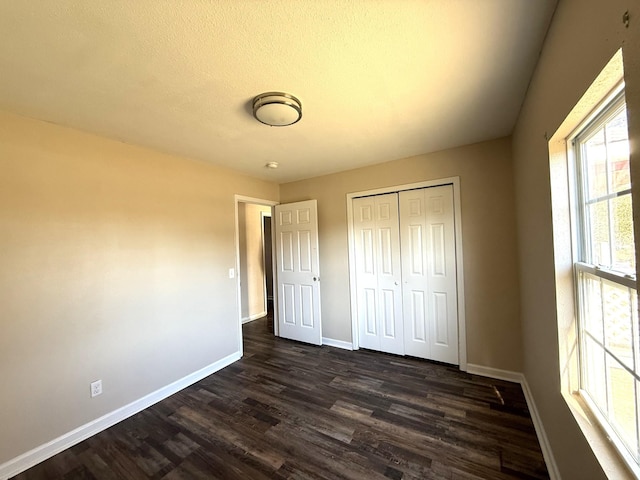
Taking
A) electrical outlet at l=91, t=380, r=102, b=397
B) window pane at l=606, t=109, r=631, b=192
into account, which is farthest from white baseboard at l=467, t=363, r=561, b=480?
electrical outlet at l=91, t=380, r=102, b=397

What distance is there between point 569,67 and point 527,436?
2240mm

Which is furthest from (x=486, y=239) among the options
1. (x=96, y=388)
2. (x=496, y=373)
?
(x=96, y=388)

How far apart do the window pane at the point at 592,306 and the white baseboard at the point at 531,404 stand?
866 mm

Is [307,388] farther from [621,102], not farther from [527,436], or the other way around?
[621,102]

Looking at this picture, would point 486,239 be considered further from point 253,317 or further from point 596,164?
point 253,317

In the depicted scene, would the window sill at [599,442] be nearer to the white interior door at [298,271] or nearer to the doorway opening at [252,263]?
the white interior door at [298,271]

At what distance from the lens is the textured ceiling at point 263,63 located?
1077mm

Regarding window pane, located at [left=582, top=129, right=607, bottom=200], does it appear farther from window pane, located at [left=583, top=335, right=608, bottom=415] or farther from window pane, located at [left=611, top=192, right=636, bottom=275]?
window pane, located at [left=583, top=335, right=608, bottom=415]

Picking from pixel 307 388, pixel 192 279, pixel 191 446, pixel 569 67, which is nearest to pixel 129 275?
pixel 192 279

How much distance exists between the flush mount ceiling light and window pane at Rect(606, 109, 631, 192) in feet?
5.01

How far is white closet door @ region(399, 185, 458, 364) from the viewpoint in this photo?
279 cm

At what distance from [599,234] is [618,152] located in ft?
1.19

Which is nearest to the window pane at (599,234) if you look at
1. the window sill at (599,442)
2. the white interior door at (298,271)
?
the window sill at (599,442)

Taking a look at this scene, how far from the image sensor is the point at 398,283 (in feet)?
10.2
